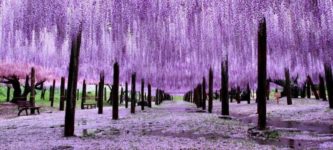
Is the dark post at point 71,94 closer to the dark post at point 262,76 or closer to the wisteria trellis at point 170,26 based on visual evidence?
the wisteria trellis at point 170,26

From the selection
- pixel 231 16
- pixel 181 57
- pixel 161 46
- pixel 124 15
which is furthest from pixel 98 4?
pixel 181 57

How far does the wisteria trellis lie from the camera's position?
13.7m

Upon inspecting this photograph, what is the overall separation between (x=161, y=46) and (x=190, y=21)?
225 inches

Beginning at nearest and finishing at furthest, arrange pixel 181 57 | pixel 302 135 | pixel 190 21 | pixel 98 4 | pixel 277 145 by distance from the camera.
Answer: pixel 277 145 → pixel 302 135 → pixel 98 4 → pixel 190 21 → pixel 181 57

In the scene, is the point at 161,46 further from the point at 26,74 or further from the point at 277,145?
the point at 26,74

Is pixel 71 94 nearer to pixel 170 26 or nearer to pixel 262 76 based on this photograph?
pixel 262 76

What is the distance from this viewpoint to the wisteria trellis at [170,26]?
13680mm

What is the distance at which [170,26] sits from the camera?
60.8 ft

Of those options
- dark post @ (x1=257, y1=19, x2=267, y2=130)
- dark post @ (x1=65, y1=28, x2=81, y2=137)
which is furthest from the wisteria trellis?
dark post @ (x1=65, y1=28, x2=81, y2=137)

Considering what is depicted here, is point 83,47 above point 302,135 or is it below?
above

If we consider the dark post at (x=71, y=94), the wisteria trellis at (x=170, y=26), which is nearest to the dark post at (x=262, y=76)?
the wisteria trellis at (x=170, y=26)

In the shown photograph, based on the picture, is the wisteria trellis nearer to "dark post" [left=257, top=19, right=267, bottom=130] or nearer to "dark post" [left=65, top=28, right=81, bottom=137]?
"dark post" [left=257, top=19, right=267, bottom=130]

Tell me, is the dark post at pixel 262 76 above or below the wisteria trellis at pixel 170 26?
below

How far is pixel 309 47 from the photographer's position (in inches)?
Result: 882
